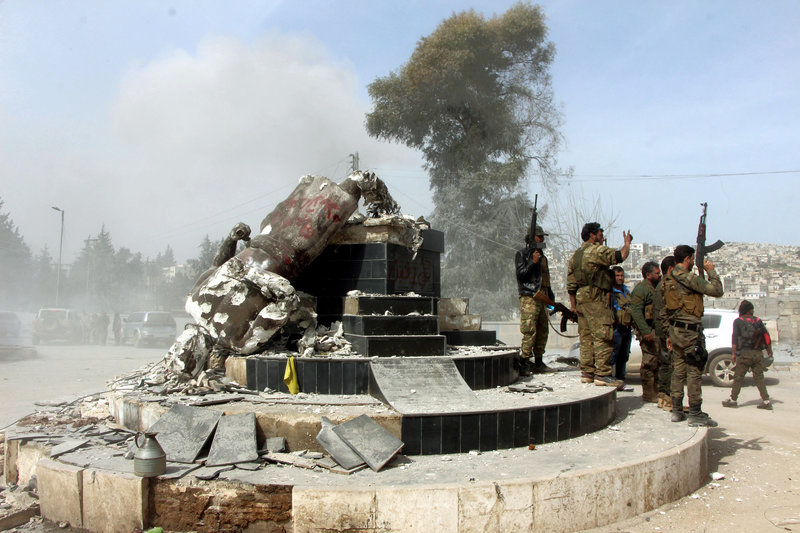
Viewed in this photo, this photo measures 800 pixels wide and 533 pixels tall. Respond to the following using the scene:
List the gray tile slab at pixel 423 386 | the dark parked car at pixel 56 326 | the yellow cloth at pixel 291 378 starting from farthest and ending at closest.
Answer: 1. the dark parked car at pixel 56 326
2. the yellow cloth at pixel 291 378
3. the gray tile slab at pixel 423 386

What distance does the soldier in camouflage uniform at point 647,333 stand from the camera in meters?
6.88

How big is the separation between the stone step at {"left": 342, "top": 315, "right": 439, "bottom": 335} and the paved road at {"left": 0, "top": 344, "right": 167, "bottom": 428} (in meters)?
4.40

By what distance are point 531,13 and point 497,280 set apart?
12.5 meters

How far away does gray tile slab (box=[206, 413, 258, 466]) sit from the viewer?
13.7 ft

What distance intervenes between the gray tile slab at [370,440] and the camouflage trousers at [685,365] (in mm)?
3077

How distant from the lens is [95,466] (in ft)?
13.7

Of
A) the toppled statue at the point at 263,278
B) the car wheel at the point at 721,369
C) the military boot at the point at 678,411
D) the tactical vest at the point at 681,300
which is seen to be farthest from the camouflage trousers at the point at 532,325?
the car wheel at the point at 721,369

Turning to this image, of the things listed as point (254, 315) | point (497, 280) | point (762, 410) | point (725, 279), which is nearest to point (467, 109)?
point (497, 280)

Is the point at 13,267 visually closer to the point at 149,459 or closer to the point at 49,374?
the point at 49,374

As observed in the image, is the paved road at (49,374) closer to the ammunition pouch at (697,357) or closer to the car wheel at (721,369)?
the ammunition pouch at (697,357)

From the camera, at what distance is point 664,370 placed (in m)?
6.62

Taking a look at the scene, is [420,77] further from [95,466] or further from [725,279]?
[725,279]

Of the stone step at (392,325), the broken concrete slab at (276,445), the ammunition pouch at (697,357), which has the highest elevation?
the stone step at (392,325)

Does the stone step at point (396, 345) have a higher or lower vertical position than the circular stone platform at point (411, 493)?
higher
